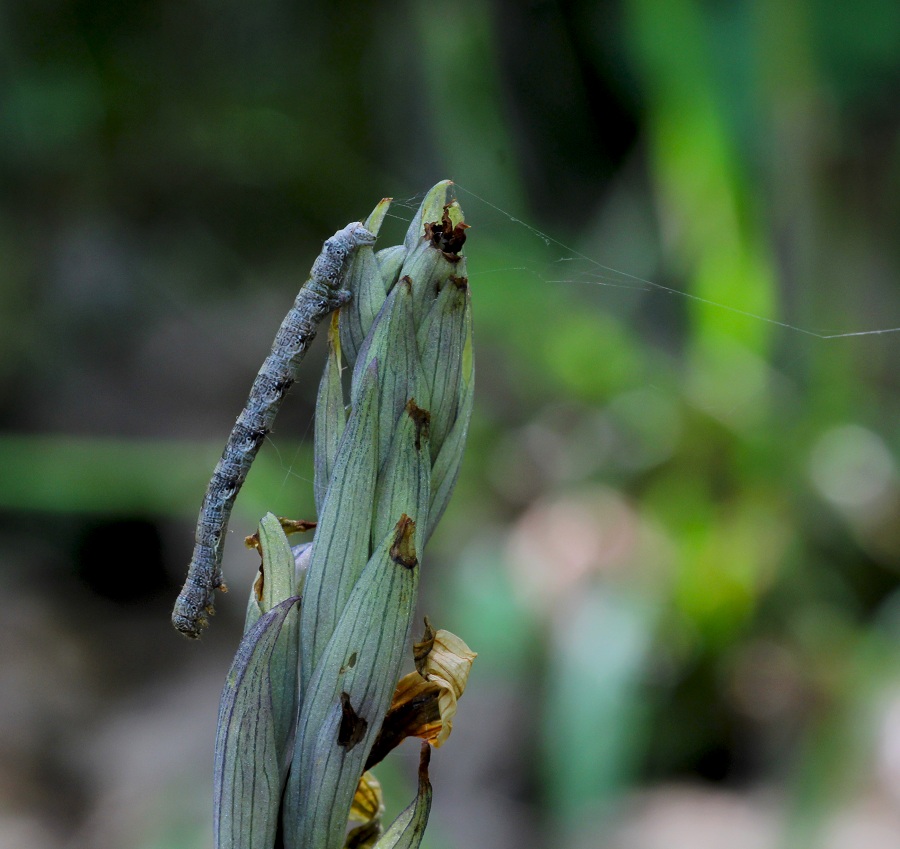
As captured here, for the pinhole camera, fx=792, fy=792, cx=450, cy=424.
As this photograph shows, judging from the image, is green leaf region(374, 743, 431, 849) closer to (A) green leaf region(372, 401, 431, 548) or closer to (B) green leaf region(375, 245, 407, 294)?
(A) green leaf region(372, 401, 431, 548)

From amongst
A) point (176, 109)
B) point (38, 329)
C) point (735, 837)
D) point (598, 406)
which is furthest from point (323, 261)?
point (176, 109)

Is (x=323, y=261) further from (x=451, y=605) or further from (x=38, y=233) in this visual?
(x=38, y=233)

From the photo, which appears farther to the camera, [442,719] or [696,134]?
[696,134]

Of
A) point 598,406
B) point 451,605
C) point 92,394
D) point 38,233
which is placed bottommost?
point 451,605

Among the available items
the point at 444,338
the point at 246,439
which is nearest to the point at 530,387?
the point at 246,439

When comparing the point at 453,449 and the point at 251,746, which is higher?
the point at 453,449

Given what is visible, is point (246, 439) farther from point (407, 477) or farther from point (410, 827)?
point (410, 827)
